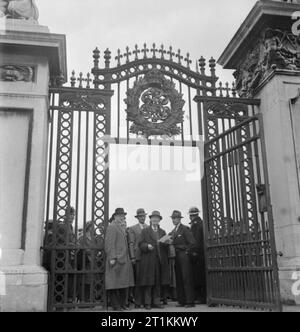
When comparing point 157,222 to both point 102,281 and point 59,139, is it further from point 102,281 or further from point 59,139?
point 59,139

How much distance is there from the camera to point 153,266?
7715 mm

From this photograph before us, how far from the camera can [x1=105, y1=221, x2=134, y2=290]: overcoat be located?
23.8 feet

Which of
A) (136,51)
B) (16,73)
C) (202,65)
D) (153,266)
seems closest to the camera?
(16,73)

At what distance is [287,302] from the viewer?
702 centimetres

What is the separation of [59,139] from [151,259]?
2.59 metres

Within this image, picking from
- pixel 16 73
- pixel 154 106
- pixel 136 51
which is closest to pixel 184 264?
pixel 154 106

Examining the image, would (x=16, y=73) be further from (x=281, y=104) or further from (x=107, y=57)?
(x=281, y=104)

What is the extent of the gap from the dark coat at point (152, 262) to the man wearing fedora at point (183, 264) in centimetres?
21

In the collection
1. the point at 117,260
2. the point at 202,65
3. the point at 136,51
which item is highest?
the point at 136,51

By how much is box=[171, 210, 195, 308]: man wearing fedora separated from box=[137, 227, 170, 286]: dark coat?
0.70 feet

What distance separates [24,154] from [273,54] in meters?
4.60

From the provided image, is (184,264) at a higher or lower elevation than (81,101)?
lower

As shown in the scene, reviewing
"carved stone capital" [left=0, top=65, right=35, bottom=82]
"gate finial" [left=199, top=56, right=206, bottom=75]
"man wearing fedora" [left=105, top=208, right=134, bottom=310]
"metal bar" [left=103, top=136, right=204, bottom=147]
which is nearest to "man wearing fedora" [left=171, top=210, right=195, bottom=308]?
"man wearing fedora" [left=105, top=208, right=134, bottom=310]
